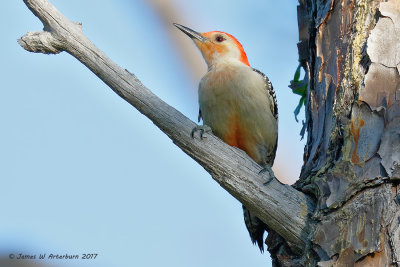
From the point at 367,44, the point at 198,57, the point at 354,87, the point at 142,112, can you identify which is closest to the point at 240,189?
the point at 142,112

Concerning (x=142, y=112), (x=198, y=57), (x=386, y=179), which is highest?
(x=198, y=57)

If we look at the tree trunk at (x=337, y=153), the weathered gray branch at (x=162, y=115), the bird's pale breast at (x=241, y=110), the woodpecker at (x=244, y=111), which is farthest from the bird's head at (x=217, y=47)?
the weathered gray branch at (x=162, y=115)

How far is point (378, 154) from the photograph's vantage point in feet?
12.6

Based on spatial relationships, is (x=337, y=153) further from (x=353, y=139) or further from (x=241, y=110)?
(x=241, y=110)

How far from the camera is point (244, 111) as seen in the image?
5754 millimetres

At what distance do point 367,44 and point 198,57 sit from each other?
4564 mm

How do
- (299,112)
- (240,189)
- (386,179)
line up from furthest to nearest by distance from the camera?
1. (299,112)
2. (240,189)
3. (386,179)

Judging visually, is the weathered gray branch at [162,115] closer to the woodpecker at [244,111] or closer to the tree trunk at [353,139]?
the tree trunk at [353,139]

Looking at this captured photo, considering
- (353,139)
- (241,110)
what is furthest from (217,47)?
(353,139)

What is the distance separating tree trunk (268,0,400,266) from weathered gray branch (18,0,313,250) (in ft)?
0.99

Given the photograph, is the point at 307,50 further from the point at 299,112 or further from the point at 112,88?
the point at 112,88

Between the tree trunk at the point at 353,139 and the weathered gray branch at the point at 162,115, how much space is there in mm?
301

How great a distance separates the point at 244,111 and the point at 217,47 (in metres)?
1.37

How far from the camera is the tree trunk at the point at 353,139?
3652 mm
